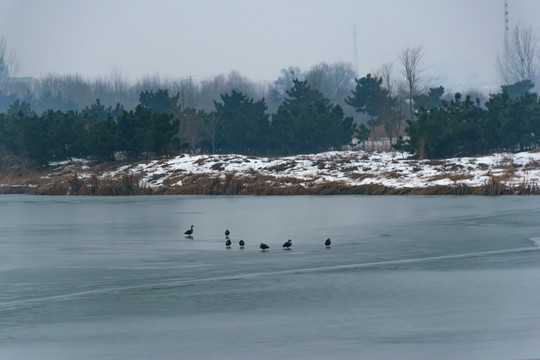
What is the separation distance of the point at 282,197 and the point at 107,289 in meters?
25.9

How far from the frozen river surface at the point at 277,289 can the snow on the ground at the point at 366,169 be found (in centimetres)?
1181

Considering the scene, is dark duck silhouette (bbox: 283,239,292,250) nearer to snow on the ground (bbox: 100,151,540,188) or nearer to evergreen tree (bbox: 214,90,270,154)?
snow on the ground (bbox: 100,151,540,188)

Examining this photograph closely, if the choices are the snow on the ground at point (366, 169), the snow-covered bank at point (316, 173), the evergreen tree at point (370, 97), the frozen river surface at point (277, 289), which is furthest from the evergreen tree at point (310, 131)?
the frozen river surface at point (277, 289)

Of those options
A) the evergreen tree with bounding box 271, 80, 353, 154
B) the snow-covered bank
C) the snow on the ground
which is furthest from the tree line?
the snow on the ground

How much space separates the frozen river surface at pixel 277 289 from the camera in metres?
9.66

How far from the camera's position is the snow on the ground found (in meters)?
38.6

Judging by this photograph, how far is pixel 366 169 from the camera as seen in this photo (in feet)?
141


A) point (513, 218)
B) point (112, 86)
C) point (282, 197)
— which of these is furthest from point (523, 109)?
point (112, 86)

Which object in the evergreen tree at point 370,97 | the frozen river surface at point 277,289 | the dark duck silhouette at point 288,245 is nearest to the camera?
the frozen river surface at point 277,289

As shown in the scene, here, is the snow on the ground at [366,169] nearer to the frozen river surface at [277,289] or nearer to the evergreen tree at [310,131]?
the evergreen tree at [310,131]

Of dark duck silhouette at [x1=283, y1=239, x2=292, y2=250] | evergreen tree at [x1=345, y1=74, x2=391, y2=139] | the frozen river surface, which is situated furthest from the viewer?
evergreen tree at [x1=345, y1=74, x2=391, y2=139]

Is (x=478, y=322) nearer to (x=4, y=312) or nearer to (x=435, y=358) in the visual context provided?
(x=435, y=358)

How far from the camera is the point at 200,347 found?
9.59 metres

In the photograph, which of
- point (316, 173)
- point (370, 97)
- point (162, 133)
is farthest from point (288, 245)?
point (370, 97)
